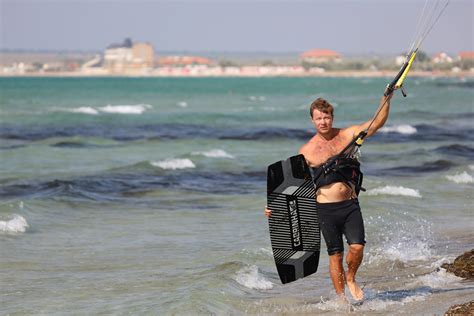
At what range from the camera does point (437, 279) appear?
30.2 feet

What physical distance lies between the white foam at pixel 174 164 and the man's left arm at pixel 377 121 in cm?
1445

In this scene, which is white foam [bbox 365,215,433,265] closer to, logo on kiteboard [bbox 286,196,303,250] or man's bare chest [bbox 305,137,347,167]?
logo on kiteboard [bbox 286,196,303,250]

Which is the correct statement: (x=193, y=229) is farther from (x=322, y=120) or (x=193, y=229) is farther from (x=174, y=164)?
(x=174, y=164)

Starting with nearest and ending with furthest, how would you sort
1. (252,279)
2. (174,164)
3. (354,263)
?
(354,263)
(252,279)
(174,164)

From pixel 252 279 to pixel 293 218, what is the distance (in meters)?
1.86

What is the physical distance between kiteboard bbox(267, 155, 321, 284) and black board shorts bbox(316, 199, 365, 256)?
0.16 metres

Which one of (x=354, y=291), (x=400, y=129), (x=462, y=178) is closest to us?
(x=354, y=291)

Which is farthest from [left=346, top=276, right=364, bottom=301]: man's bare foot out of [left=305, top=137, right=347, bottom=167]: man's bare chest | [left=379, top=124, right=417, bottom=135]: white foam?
[left=379, top=124, right=417, bottom=135]: white foam

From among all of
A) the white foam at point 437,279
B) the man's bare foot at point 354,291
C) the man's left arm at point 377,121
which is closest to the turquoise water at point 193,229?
the white foam at point 437,279

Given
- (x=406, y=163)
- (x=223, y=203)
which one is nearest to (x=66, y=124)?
(x=406, y=163)

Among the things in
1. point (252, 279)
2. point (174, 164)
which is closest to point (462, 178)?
point (174, 164)

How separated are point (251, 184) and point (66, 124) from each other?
76.5 ft

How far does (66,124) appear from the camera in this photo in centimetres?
4088

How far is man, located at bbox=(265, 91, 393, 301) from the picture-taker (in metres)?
7.83
